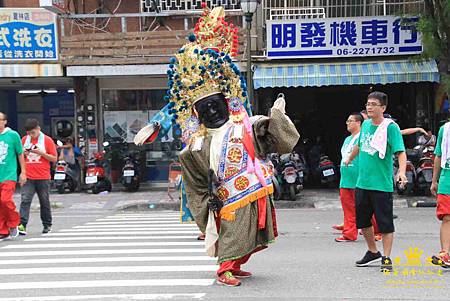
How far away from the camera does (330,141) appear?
56.8 ft

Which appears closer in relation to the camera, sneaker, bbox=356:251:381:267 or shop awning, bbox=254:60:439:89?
sneaker, bbox=356:251:381:267

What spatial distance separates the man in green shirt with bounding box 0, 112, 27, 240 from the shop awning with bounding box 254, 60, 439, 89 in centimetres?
689

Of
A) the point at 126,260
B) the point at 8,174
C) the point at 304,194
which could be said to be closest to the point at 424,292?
the point at 126,260

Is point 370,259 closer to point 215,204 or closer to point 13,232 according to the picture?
point 215,204

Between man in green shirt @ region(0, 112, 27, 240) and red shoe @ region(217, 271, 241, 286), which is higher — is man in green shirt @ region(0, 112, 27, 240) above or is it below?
above

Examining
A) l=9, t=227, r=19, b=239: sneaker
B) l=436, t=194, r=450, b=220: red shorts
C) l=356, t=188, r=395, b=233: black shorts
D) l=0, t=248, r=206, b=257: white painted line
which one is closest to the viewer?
l=356, t=188, r=395, b=233: black shorts

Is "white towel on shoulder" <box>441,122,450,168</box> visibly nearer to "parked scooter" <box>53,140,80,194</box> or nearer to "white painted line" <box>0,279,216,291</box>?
"white painted line" <box>0,279,216,291</box>

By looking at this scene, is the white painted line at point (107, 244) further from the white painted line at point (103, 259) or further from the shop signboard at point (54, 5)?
the shop signboard at point (54, 5)

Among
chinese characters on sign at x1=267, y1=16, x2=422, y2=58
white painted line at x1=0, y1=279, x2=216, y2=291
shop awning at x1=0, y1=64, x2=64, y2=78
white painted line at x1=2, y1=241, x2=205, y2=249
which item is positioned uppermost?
chinese characters on sign at x1=267, y1=16, x2=422, y2=58

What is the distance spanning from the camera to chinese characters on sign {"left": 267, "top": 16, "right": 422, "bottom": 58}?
47.3 feet

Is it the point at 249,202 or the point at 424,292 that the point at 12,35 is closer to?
the point at 249,202

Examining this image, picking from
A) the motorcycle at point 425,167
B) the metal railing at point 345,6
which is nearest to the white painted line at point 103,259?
the motorcycle at point 425,167

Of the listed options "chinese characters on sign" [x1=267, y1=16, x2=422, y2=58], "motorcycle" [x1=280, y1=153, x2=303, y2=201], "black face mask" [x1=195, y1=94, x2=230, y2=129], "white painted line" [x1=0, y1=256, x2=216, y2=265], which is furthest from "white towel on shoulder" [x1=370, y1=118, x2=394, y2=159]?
"chinese characters on sign" [x1=267, y1=16, x2=422, y2=58]

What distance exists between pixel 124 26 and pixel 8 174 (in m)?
8.20
